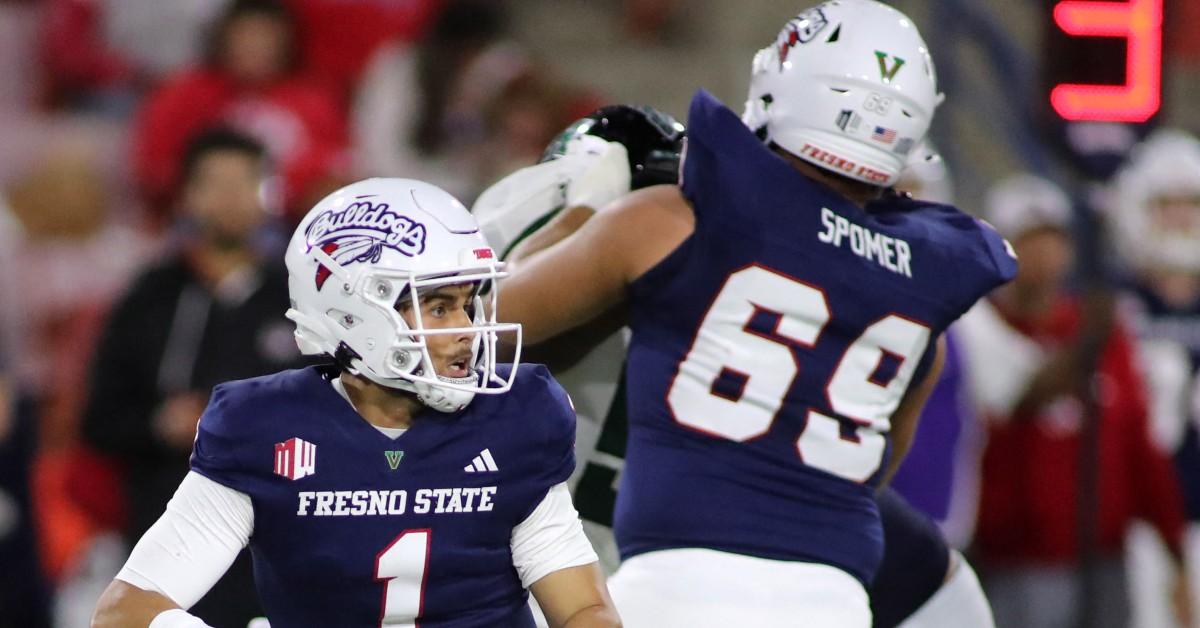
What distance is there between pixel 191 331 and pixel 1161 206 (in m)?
3.82

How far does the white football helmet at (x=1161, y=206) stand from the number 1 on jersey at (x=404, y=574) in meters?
4.89

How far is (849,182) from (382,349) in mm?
1124

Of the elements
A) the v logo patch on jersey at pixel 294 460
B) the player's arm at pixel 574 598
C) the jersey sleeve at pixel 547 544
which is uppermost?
the v logo patch on jersey at pixel 294 460

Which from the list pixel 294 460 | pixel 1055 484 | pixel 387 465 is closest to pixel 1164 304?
pixel 1055 484

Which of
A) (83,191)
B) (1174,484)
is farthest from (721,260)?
(83,191)

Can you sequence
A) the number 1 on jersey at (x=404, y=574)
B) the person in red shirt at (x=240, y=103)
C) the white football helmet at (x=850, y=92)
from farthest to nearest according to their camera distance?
the person in red shirt at (x=240, y=103) < the white football helmet at (x=850, y=92) < the number 1 on jersey at (x=404, y=574)

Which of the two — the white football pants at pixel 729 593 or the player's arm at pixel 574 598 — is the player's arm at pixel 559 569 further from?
the white football pants at pixel 729 593

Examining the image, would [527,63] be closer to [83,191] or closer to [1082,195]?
[83,191]

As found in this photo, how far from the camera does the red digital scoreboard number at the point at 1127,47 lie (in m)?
5.83

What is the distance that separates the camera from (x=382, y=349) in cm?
300

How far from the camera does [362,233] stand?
3.03 m

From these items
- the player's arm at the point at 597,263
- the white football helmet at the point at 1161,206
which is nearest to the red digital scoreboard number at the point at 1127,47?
the white football helmet at the point at 1161,206

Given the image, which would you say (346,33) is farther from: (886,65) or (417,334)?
(417,334)

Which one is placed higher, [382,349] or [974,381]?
[382,349]
